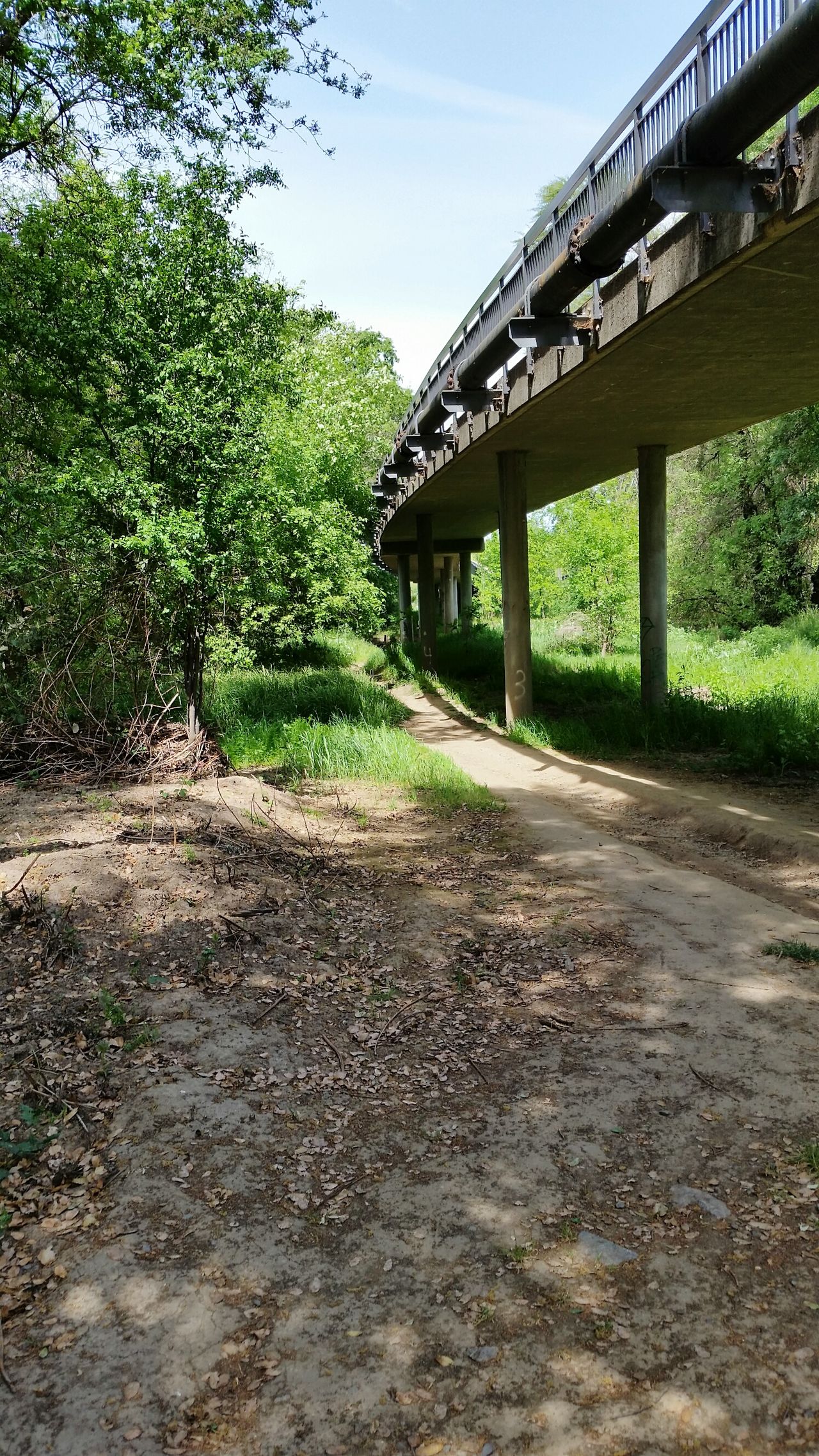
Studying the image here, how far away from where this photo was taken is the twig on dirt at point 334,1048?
170 inches

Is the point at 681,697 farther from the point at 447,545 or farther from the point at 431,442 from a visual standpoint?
the point at 447,545

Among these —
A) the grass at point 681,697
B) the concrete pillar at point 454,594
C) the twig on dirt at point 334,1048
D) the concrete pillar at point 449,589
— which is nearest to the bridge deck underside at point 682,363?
the grass at point 681,697

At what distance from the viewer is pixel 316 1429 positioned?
93.7 inches

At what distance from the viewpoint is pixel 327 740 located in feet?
38.3

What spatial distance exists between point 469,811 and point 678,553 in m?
21.8

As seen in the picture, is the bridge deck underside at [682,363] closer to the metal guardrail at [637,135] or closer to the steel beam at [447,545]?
the metal guardrail at [637,135]

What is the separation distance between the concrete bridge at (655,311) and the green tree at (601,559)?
207 inches

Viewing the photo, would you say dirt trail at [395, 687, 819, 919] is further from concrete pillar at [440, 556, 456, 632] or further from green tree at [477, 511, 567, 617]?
concrete pillar at [440, 556, 456, 632]

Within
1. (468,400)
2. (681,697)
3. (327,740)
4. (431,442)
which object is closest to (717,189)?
(468,400)

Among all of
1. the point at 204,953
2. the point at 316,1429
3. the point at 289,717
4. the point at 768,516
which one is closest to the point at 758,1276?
the point at 316,1429

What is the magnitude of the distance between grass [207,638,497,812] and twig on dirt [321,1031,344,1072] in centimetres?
506

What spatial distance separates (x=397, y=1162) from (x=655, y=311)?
7.03 meters

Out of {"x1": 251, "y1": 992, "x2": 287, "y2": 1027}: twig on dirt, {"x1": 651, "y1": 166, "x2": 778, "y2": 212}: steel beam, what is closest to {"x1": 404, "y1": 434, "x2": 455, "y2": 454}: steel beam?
{"x1": 651, "y1": 166, "x2": 778, "y2": 212}: steel beam

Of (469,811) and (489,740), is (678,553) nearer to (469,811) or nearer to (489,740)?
(489,740)
